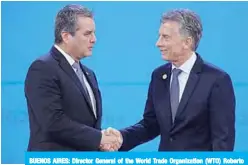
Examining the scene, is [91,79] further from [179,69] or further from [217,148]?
[217,148]

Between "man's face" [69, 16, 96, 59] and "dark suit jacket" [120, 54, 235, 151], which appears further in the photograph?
"man's face" [69, 16, 96, 59]

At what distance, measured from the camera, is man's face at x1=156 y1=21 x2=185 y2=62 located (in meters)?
2.74

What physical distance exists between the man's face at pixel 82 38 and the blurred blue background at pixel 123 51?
968 millimetres

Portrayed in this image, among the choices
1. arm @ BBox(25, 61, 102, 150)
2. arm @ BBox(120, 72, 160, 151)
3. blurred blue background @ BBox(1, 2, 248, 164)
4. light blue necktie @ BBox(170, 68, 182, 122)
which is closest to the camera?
arm @ BBox(25, 61, 102, 150)

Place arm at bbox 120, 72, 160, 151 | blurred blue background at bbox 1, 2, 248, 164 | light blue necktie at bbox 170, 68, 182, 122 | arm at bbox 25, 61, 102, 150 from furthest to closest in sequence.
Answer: blurred blue background at bbox 1, 2, 248, 164 < arm at bbox 120, 72, 160, 151 < light blue necktie at bbox 170, 68, 182, 122 < arm at bbox 25, 61, 102, 150

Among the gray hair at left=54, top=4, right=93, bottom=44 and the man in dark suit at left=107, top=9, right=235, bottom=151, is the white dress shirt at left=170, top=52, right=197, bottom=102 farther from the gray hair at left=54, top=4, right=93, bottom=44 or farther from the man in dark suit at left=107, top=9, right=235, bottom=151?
the gray hair at left=54, top=4, right=93, bottom=44

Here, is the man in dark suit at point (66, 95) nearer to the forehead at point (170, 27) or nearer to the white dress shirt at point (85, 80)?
the white dress shirt at point (85, 80)

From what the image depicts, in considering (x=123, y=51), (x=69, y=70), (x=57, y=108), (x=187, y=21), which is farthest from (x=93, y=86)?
(x=123, y=51)

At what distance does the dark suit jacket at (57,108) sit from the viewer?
260 cm

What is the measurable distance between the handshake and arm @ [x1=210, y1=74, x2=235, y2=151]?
1.53 ft

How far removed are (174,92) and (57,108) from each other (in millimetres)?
507

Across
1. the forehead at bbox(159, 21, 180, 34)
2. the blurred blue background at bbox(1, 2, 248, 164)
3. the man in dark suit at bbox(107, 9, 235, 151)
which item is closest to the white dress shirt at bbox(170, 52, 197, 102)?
the man in dark suit at bbox(107, 9, 235, 151)

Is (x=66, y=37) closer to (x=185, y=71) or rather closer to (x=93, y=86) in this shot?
(x=93, y=86)

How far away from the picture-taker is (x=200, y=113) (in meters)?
2.64
